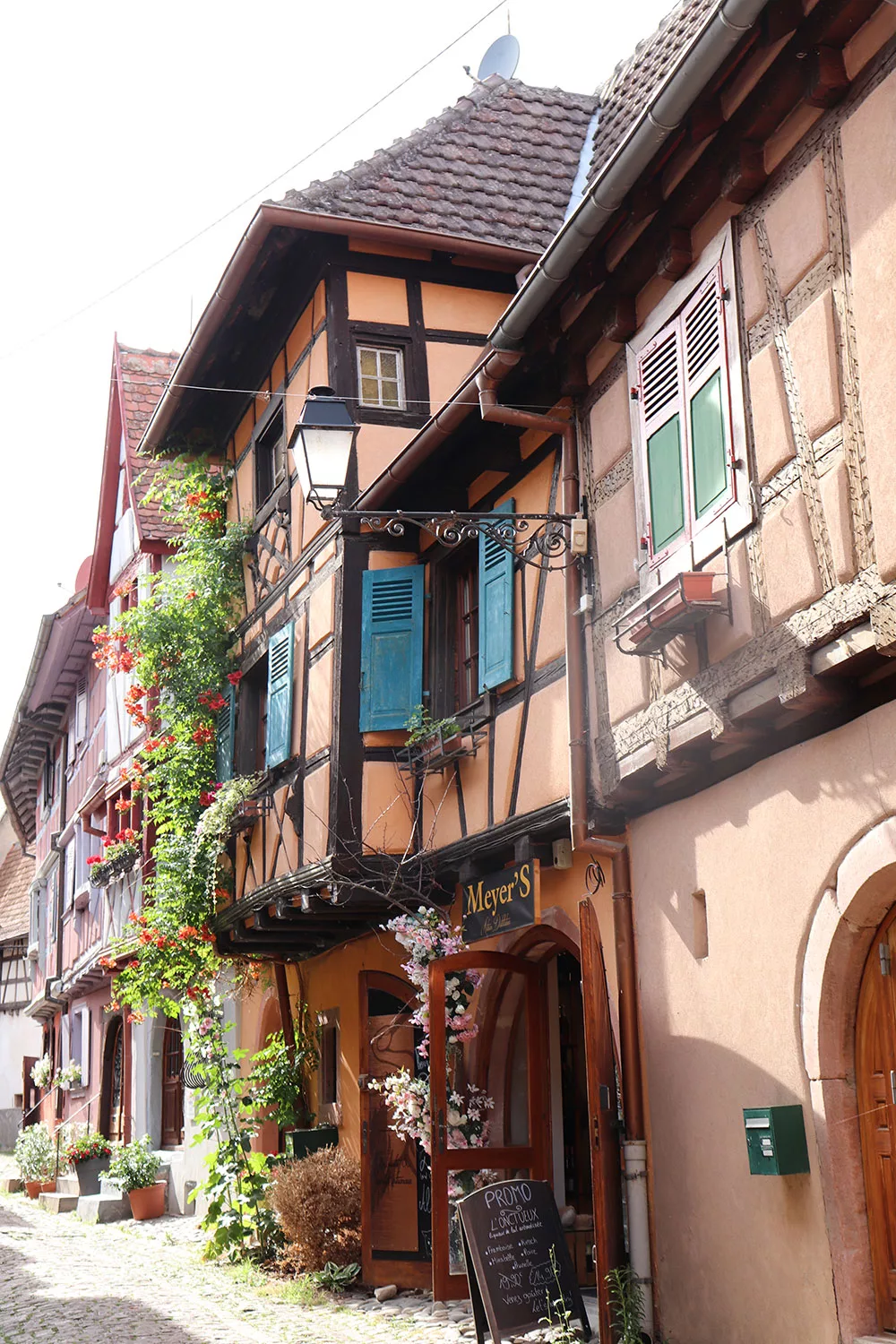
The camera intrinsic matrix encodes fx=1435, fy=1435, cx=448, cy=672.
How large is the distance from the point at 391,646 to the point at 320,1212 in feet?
13.2

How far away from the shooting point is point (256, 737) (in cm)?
1317

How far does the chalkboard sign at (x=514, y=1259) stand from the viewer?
6.96 meters

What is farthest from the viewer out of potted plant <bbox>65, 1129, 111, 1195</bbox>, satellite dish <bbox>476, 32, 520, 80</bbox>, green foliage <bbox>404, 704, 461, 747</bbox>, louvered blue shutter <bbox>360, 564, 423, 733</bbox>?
potted plant <bbox>65, 1129, 111, 1195</bbox>

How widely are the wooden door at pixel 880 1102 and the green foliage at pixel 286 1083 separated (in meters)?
7.71

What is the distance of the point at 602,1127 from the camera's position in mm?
6984

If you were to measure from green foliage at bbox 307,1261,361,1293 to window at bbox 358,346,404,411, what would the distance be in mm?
6232

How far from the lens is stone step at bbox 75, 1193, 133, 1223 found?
621 inches

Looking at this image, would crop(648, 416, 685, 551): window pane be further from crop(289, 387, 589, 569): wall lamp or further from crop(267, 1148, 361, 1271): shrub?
crop(267, 1148, 361, 1271): shrub

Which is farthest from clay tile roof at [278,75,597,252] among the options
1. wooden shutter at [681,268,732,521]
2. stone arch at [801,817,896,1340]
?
stone arch at [801,817,896,1340]

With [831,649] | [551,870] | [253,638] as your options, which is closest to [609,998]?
[551,870]

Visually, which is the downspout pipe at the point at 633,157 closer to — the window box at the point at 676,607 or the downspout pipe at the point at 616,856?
the downspout pipe at the point at 616,856

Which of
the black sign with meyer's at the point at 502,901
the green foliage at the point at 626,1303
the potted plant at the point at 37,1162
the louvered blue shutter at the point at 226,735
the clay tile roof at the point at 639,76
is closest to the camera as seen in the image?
the green foliage at the point at 626,1303

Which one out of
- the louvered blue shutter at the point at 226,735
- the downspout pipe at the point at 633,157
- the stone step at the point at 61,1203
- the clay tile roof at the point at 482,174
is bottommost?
the stone step at the point at 61,1203

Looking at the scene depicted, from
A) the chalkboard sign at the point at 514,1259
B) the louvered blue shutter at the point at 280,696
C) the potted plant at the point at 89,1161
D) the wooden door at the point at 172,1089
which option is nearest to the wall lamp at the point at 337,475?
the chalkboard sign at the point at 514,1259
